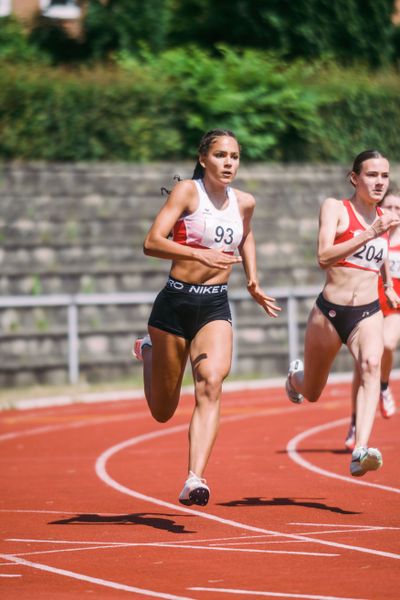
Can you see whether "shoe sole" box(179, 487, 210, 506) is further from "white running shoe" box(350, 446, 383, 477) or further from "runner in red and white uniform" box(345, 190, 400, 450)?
"runner in red and white uniform" box(345, 190, 400, 450)

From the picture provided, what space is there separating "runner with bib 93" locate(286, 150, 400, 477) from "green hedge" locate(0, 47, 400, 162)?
16.9 meters

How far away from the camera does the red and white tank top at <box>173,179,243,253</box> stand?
31.6 ft

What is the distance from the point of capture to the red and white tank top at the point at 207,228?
A: 31.6 feet

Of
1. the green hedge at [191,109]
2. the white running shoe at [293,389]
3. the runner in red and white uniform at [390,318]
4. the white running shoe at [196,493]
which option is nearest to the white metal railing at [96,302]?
the green hedge at [191,109]

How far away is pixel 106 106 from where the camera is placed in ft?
90.8

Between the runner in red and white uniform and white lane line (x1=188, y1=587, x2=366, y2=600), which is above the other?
the runner in red and white uniform

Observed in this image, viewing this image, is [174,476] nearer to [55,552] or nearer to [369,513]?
[369,513]

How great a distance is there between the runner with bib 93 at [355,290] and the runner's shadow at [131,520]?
4.59ft

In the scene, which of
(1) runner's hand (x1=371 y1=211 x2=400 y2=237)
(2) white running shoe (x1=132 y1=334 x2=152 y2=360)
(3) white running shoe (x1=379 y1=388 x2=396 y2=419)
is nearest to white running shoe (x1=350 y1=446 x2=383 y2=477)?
(1) runner's hand (x1=371 y1=211 x2=400 y2=237)

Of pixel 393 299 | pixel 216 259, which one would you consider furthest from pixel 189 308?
pixel 393 299

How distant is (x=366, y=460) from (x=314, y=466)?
3.00 metres

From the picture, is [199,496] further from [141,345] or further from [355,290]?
[355,290]

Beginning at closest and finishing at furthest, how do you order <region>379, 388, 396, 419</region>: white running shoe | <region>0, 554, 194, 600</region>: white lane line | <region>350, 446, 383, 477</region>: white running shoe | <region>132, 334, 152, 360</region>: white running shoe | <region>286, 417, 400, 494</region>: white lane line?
<region>0, 554, 194, 600</region>: white lane line, <region>350, 446, 383, 477</region>: white running shoe, <region>132, 334, 152, 360</region>: white running shoe, <region>286, 417, 400, 494</region>: white lane line, <region>379, 388, 396, 419</region>: white running shoe

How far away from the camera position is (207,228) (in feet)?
31.6
